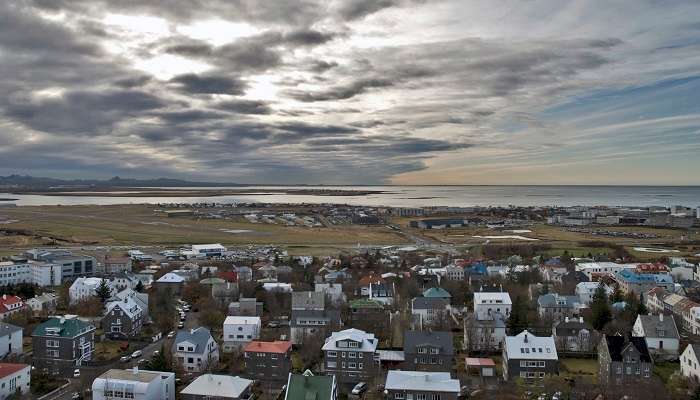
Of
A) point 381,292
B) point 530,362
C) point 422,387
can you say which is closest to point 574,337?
point 530,362

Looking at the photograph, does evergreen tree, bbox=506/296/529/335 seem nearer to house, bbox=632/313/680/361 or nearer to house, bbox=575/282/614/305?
house, bbox=632/313/680/361

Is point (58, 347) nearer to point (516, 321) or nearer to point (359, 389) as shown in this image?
point (359, 389)

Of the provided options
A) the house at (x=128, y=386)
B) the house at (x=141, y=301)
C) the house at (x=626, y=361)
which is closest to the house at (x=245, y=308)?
the house at (x=141, y=301)

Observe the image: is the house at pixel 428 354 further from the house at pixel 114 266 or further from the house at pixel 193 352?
the house at pixel 114 266

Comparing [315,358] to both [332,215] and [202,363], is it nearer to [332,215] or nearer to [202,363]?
[202,363]

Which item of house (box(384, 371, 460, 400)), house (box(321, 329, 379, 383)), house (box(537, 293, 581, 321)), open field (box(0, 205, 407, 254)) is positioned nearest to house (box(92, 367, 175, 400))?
house (box(321, 329, 379, 383))

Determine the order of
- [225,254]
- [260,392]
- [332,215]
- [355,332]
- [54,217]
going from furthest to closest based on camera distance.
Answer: [332,215] < [54,217] < [225,254] < [355,332] < [260,392]

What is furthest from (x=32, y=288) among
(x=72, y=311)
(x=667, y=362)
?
(x=667, y=362)
